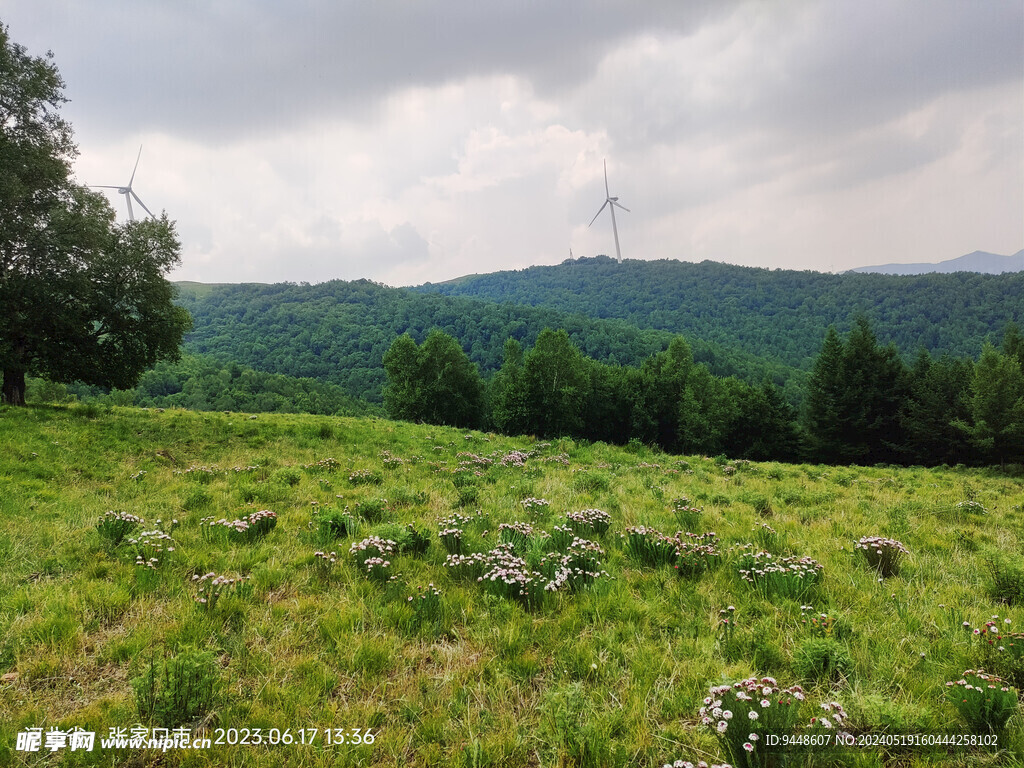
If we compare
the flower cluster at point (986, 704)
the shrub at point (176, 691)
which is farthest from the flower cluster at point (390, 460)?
the flower cluster at point (986, 704)

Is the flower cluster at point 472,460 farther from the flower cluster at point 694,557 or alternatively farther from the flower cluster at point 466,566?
the flower cluster at point 694,557

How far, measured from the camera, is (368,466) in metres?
13.8

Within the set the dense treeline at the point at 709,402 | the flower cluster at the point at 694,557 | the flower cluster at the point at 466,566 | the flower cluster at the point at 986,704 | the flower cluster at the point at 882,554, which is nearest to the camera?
the flower cluster at the point at 986,704

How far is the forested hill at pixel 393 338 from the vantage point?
126500mm

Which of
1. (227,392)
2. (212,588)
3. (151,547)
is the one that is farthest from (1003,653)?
(227,392)

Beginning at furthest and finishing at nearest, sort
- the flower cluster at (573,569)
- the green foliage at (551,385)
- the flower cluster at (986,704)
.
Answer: the green foliage at (551,385) < the flower cluster at (573,569) < the flower cluster at (986,704)

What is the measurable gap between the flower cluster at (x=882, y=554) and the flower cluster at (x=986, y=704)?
135 inches

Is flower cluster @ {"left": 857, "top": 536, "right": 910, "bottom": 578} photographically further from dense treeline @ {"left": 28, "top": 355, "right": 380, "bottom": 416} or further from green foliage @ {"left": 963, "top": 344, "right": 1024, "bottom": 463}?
dense treeline @ {"left": 28, "top": 355, "right": 380, "bottom": 416}

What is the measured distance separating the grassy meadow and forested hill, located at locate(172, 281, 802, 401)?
10899 centimetres

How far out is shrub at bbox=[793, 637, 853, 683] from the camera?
399 cm

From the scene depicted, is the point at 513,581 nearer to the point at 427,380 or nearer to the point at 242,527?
the point at 242,527

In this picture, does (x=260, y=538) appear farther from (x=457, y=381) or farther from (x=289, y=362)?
(x=289, y=362)

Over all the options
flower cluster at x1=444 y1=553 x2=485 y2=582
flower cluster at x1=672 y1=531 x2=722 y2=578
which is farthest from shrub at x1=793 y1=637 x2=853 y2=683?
flower cluster at x1=444 y1=553 x2=485 y2=582

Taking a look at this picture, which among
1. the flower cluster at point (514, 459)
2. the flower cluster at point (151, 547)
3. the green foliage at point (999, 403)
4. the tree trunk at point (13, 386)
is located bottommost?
the green foliage at point (999, 403)
